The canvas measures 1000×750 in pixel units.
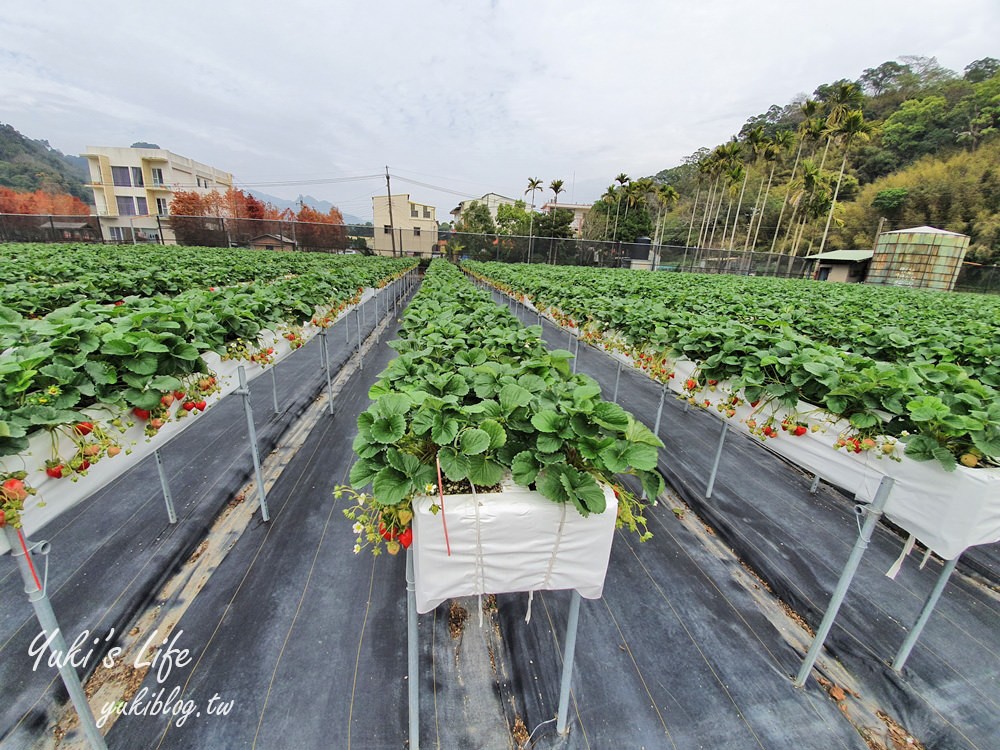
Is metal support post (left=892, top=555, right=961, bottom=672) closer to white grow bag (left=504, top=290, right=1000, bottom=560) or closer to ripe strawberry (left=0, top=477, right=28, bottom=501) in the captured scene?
white grow bag (left=504, top=290, right=1000, bottom=560)

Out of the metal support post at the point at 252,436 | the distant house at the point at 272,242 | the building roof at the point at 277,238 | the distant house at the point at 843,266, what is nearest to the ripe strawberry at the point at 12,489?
the metal support post at the point at 252,436

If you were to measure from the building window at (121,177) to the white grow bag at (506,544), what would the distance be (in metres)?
59.1

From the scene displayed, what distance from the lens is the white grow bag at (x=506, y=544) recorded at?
1.37m

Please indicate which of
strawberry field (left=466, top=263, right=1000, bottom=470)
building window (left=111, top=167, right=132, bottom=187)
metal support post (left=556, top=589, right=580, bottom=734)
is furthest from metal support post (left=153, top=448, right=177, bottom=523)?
building window (left=111, top=167, right=132, bottom=187)

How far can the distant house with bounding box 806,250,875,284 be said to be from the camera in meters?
29.1

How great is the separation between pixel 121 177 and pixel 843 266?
6716cm

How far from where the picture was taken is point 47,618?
1.47 metres

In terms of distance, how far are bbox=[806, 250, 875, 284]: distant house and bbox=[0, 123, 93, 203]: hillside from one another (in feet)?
290

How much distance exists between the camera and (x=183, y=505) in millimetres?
3303

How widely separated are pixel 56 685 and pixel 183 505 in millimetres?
1494

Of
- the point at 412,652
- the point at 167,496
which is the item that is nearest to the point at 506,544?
the point at 412,652

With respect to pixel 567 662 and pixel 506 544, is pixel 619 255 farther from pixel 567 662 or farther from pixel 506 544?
pixel 506 544

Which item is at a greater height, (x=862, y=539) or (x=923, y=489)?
(x=923, y=489)

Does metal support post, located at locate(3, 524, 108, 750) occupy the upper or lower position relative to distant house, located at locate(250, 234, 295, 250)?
lower
